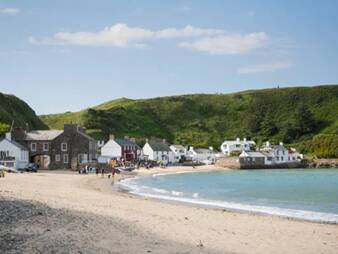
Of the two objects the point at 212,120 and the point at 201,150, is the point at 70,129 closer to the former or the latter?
the point at 201,150

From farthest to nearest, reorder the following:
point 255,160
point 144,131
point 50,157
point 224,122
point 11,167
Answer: point 224,122 < point 144,131 < point 255,160 < point 50,157 < point 11,167

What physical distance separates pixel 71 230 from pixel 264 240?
6.39m

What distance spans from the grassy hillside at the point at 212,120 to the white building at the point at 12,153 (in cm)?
6501

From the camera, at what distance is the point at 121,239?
14.6m

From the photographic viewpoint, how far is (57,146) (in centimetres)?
6856

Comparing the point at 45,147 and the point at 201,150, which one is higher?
the point at 45,147

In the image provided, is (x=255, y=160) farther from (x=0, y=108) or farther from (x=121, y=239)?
(x=121, y=239)

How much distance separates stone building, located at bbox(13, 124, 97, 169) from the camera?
6812 centimetres

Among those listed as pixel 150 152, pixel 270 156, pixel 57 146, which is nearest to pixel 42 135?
pixel 57 146

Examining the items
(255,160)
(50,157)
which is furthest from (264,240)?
(255,160)

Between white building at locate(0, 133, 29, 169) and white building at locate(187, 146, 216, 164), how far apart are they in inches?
2684

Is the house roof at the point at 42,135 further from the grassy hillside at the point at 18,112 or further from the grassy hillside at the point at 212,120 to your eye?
the grassy hillside at the point at 212,120

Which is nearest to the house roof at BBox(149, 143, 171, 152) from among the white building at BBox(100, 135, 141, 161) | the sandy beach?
the white building at BBox(100, 135, 141, 161)

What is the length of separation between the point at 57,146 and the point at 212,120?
121490mm
